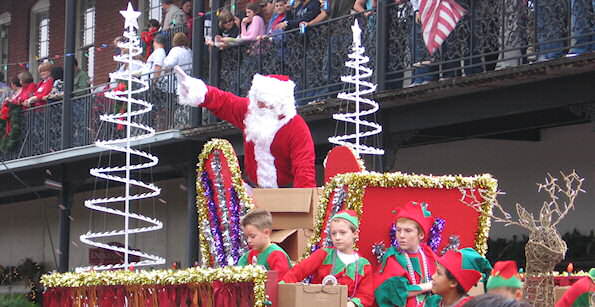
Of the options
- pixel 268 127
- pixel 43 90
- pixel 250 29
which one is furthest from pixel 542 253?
pixel 43 90

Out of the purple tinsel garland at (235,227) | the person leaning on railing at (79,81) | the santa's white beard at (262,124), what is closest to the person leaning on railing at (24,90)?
the person leaning on railing at (79,81)

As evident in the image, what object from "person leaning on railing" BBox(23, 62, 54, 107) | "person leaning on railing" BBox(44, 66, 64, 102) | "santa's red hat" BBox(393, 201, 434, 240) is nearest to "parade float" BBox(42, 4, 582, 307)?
"santa's red hat" BBox(393, 201, 434, 240)

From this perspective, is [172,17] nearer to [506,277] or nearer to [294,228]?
[294,228]

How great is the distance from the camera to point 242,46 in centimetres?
1650

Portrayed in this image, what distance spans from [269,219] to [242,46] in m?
8.60

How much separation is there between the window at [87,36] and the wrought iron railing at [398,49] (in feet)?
19.6

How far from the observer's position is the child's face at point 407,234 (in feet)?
24.8

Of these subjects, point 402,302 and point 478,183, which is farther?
point 478,183

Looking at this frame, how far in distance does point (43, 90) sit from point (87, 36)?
4080 mm

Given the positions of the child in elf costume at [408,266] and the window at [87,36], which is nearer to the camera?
the child in elf costume at [408,266]

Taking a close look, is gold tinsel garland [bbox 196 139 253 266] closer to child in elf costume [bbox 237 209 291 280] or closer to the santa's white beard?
the santa's white beard

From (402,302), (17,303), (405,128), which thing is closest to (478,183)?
(402,302)

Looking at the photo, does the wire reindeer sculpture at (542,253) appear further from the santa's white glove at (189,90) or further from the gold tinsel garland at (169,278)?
the santa's white glove at (189,90)

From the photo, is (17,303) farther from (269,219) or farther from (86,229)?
(269,219)
